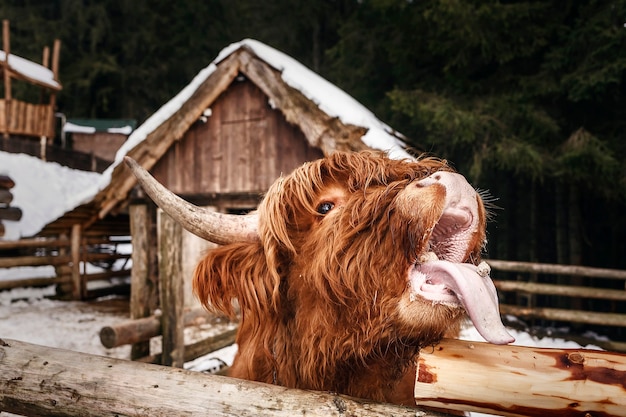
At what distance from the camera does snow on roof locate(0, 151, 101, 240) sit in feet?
25.1

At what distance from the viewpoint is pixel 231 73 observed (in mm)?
6406

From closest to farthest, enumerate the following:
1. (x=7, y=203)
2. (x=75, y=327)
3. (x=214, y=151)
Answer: (x=75, y=327) < (x=214, y=151) < (x=7, y=203)

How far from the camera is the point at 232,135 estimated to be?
6844 millimetres

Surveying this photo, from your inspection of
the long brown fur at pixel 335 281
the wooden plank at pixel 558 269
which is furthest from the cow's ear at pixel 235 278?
the wooden plank at pixel 558 269

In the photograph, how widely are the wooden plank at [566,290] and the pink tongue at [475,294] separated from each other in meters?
5.74

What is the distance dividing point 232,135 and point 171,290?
11.8 feet

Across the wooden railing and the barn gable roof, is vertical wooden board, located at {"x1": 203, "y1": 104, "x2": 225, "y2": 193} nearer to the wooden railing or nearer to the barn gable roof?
the barn gable roof

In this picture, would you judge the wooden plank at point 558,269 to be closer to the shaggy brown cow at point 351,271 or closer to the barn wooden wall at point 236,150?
the barn wooden wall at point 236,150

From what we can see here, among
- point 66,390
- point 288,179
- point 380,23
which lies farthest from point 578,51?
point 66,390

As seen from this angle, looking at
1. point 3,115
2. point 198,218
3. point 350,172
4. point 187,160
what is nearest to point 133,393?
point 198,218

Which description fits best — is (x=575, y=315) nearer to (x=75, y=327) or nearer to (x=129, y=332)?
(x=129, y=332)

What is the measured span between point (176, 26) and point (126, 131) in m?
5.76

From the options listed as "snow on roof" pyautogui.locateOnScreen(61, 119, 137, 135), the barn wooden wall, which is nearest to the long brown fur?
the barn wooden wall

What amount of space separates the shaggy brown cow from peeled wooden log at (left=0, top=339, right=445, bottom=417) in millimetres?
175
